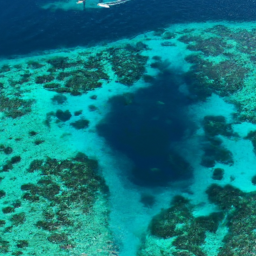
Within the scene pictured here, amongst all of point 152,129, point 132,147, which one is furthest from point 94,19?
point 132,147

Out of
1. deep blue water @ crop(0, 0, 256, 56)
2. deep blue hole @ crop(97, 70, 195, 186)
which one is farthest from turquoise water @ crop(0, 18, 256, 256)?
deep blue water @ crop(0, 0, 256, 56)

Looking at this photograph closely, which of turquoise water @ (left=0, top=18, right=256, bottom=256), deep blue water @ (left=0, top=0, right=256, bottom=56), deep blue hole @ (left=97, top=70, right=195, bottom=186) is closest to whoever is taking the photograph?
turquoise water @ (left=0, top=18, right=256, bottom=256)

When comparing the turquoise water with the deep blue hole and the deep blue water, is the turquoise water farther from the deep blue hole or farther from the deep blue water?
the deep blue water

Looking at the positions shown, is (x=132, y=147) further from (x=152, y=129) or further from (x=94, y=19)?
(x=94, y=19)

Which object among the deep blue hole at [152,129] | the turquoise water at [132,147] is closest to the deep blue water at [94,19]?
the turquoise water at [132,147]

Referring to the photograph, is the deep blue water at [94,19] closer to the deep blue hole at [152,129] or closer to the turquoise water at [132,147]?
the turquoise water at [132,147]

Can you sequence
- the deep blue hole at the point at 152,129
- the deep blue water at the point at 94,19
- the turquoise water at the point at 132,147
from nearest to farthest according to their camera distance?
the turquoise water at the point at 132,147 → the deep blue hole at the point at 152,129 → the deep blue water at the point at 94,19
